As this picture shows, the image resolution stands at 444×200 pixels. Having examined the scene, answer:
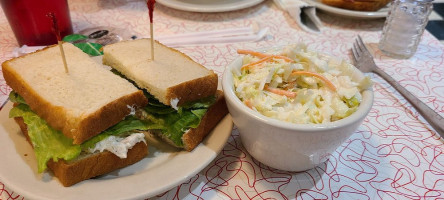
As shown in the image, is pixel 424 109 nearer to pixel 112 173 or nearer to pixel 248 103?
pixel 248 103

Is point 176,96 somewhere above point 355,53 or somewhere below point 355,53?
above

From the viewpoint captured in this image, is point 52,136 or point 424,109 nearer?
point 52,136

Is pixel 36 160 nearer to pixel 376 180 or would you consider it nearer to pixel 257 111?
pixel 257 111

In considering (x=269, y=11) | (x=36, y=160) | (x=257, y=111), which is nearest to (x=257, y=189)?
(x=257, y=111)

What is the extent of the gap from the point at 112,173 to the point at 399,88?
111 centimetres

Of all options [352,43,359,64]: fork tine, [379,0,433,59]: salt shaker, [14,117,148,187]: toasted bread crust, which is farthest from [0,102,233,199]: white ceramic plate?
[379,0,433,59]: salt shaker

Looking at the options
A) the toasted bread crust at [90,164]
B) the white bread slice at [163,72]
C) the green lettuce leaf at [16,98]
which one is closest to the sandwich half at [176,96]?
the white bread slice at [163,72]

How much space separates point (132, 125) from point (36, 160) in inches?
10.3

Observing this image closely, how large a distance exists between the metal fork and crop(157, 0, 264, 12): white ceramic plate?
68cm

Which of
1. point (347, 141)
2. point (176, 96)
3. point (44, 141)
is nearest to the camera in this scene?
point (44, 141)

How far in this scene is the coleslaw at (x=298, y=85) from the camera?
2.87 ft

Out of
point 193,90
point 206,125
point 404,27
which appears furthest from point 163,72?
point 404,27

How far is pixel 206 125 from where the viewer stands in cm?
104

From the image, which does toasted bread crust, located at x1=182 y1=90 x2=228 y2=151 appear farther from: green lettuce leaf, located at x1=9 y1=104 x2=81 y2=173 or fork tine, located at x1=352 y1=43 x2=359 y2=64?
fork tine, located at x1=352 y1=43 x2=359 y2=64
